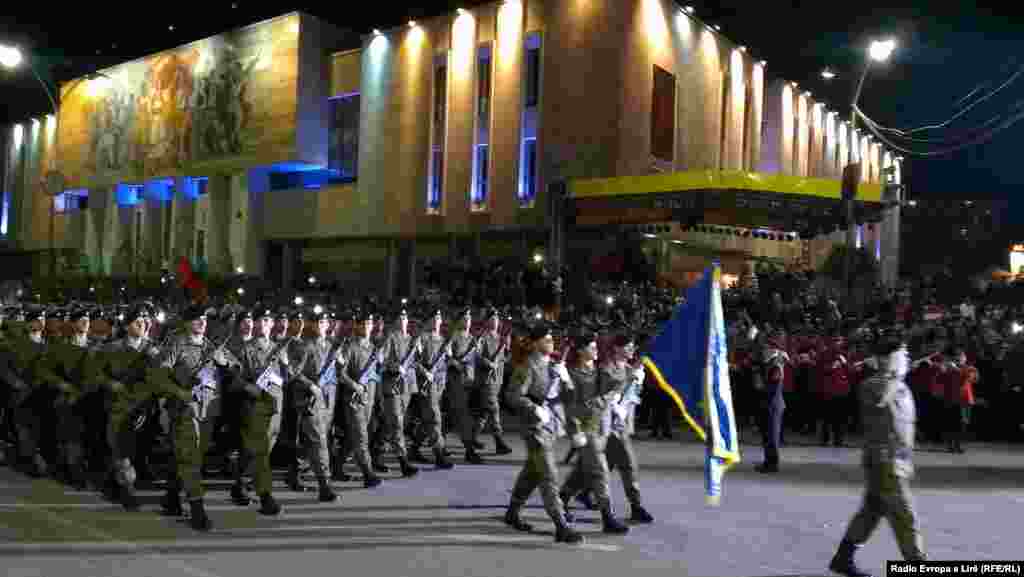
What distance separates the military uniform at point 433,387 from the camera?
10953 mm

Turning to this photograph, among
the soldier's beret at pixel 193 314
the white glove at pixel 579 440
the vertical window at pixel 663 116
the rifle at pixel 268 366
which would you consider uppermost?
the vertical window at pixel 663 116

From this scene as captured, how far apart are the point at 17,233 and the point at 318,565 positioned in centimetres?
6145

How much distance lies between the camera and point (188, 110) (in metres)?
42.8

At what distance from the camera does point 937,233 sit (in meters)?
54.6

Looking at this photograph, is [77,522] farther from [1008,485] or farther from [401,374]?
[1008,485]

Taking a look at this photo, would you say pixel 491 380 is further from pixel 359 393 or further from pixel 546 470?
pixel 546 470

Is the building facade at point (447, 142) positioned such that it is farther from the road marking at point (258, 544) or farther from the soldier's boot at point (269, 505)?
the soldier's boot at point (269, 505)

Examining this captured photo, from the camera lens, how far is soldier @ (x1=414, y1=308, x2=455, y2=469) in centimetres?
1096

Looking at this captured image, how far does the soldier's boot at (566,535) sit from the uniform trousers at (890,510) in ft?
6.95

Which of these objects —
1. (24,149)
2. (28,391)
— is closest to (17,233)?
(24,149)

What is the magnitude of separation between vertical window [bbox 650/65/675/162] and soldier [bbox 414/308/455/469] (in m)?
20.6

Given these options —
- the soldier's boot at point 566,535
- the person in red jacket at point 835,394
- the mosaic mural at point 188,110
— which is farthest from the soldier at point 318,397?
the mosaic mural at point 188,110

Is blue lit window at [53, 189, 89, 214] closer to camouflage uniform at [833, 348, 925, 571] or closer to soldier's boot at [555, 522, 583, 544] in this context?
soldier's boot at [555, 522, 583, 544]

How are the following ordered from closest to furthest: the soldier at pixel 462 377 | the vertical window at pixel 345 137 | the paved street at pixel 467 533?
the paved street at pixel 467 533, the soldier at pixel 462 377, the vertical window at pixel 345 137
